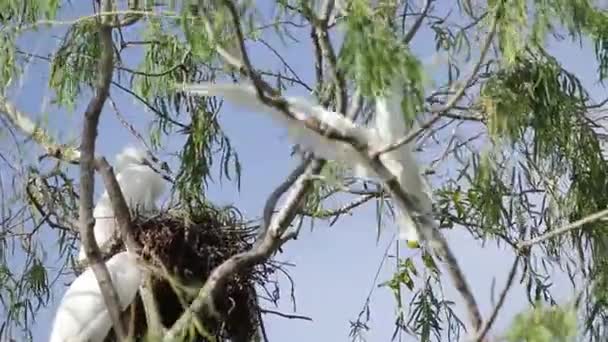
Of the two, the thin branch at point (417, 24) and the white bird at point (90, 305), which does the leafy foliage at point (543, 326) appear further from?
the white bird at point (90, 305)

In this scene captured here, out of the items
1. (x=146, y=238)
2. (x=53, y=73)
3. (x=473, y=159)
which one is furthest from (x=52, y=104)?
(x=473, y=159)

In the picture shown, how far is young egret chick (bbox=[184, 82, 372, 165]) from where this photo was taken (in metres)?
1.62

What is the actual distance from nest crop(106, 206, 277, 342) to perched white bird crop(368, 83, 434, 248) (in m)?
0.44

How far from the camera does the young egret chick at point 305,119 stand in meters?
1.62

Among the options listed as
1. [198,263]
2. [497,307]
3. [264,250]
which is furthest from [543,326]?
[198,263]

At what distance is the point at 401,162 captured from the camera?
1718 millimetres

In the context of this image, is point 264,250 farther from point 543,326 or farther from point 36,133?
point 543,326

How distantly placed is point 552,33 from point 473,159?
10.2 inches

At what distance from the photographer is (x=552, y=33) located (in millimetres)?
1905

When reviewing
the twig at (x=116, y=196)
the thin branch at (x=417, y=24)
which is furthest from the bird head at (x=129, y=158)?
the thin branch at (x=417, y=24)

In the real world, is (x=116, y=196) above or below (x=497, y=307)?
above

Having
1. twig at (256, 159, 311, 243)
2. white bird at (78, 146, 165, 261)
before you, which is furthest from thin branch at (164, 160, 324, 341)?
white bird at (78, 146, 165, 261)

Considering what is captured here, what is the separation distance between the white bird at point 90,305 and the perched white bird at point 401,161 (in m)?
0.52

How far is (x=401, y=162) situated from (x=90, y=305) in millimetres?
726
